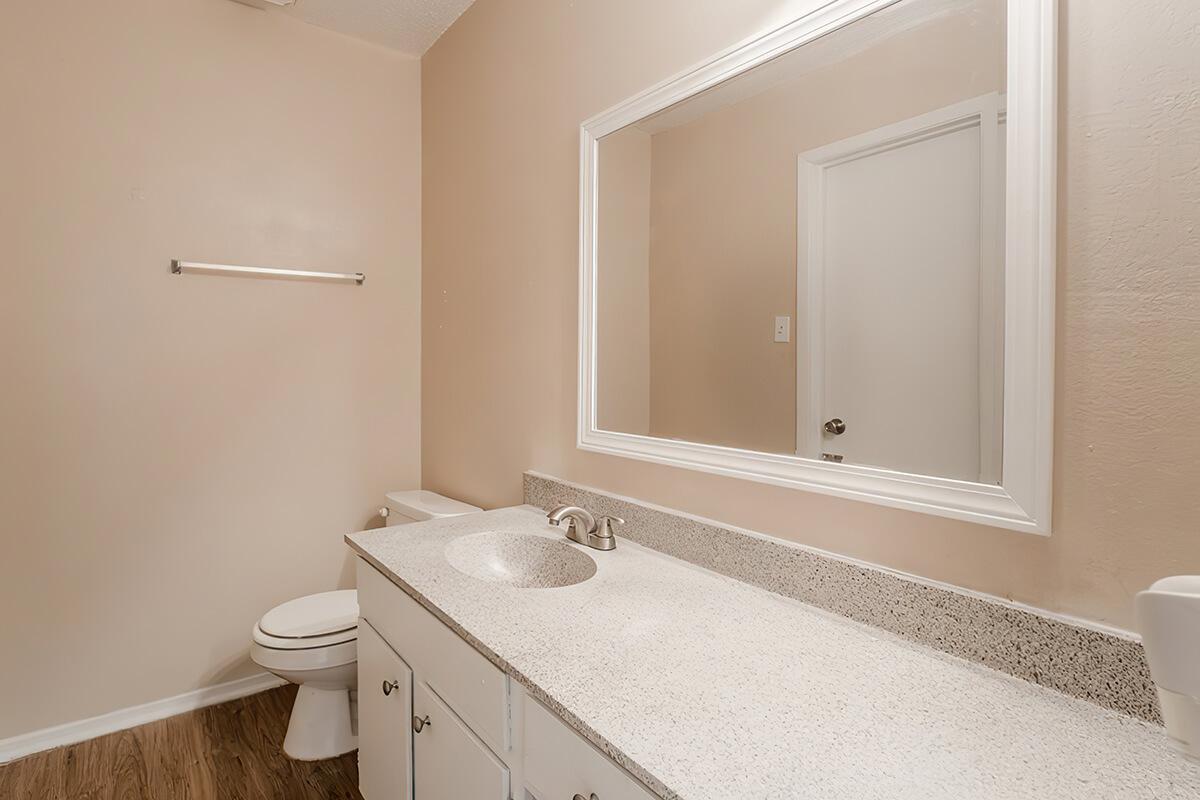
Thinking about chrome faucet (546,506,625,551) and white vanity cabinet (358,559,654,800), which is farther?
chrome faucet (546,506,625,551)

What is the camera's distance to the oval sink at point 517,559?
1452mm

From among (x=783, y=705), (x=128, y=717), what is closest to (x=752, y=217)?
(x=783, y=705)

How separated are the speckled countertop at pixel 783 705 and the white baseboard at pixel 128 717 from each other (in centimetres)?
160

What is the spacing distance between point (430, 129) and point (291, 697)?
7.28ft

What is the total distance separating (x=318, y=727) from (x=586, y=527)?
1206 mm

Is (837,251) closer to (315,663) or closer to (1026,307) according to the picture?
(1026,307)

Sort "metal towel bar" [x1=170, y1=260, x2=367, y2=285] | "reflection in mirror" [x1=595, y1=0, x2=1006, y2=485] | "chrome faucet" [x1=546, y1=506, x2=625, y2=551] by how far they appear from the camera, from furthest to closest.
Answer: "metal towel bar" [x1=170, y1=260, x2=367, y2=285] < "chrome faucet" [x1=546, y1=506, x2=625, y2=551] < "reflection in mirror" [x1=595, y1=0, x2=1006, y2=485]

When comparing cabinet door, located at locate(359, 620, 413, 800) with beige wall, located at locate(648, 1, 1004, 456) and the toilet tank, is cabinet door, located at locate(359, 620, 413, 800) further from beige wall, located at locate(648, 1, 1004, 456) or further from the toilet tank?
beige wall, located at locate(648, 1, 1004, 456)

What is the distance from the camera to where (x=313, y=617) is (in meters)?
1.99

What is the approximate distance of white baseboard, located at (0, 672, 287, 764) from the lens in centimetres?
192

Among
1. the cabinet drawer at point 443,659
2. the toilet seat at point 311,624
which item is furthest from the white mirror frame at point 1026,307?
the toilet seat at point 311,624

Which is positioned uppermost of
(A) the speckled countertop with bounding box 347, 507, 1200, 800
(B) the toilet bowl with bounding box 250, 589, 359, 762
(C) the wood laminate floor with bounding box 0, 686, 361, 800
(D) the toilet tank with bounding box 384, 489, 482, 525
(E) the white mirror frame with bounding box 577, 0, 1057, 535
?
(E) the white mirror frame with bounding box 577, 0, 1057, 535

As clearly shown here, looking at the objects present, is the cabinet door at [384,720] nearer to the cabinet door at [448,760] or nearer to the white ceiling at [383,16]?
the cabinet door at [448,760]

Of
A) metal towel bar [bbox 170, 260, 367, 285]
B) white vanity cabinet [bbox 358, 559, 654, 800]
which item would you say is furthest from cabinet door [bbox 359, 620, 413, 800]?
metal towel bar [bbox 170, 260, 367, 285]
